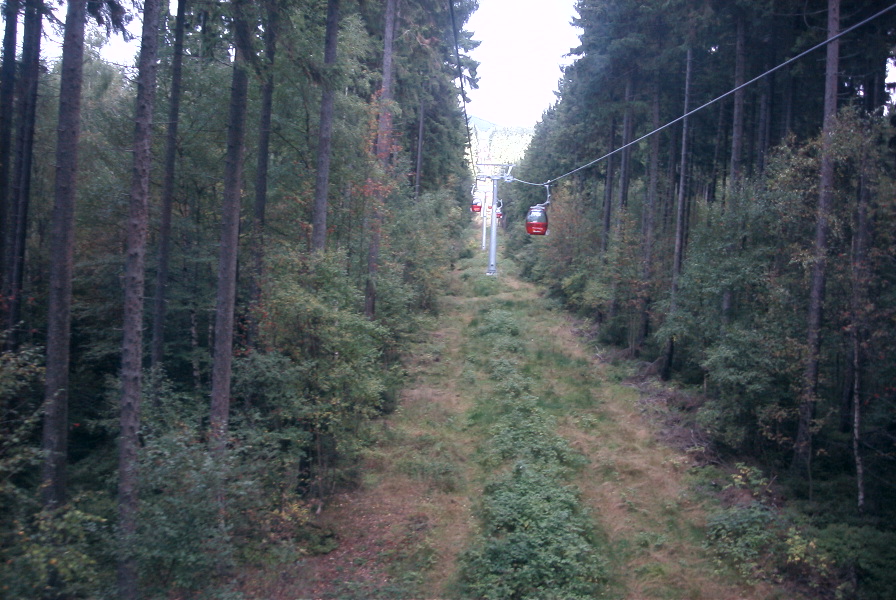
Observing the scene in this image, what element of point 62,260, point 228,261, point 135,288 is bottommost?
point 135,288

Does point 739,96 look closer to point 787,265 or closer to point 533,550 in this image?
point 787,265

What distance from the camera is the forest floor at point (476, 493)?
35.1ft

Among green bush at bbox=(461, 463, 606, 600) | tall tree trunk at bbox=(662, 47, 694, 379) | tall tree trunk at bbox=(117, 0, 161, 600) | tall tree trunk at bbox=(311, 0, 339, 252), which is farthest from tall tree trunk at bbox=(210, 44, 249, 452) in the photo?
tall tree trunk at bbox=(662, 47, 694, 379)

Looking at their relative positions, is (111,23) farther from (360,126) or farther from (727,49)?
(727,49)

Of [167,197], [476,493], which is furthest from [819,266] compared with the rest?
[167,197]

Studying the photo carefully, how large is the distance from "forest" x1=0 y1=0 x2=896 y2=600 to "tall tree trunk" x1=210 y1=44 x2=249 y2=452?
6 centimetres

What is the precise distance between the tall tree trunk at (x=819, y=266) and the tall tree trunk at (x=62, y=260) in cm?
1310

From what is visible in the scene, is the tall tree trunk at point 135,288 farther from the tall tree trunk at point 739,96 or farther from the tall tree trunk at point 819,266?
the tall tree trunk at point 739,96

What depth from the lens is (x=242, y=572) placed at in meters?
9.59

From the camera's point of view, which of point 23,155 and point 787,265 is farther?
point 787,265

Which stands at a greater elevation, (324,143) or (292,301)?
(324,143)

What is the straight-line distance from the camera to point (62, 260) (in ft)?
30.3

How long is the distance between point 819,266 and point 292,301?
10.6 m

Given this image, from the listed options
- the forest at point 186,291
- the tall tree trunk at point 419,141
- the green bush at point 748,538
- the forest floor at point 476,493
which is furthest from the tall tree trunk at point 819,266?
the tall tree trunk at point 419,141
